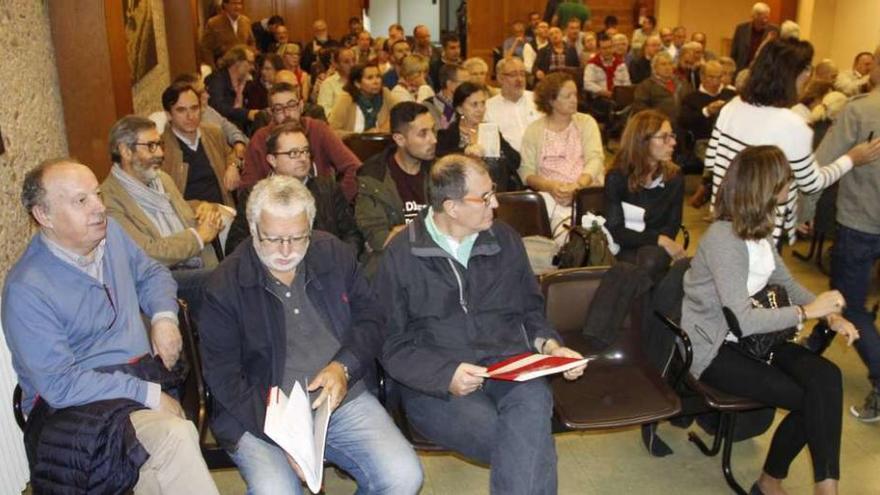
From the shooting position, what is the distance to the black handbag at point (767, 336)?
297 centimetres

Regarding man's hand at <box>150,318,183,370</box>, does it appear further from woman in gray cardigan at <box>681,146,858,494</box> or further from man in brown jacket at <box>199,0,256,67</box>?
man in brown jacket at <box>199,0,256,67</box>

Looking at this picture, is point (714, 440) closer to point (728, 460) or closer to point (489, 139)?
point (728, 460)

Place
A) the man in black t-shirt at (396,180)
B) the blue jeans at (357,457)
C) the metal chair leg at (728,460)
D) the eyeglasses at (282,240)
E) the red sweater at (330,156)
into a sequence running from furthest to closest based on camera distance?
the red sweater at (330,156), the man in black t-shirt at (396,180), the metal chair leg at (728,460), the eyeglasses at (282,240), the blue jeans at (357,457)

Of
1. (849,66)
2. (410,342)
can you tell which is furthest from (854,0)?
(410,342)

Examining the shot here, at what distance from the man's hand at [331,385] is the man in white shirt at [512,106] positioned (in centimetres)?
338

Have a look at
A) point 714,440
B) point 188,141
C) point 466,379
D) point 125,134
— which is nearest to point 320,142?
point 188,141

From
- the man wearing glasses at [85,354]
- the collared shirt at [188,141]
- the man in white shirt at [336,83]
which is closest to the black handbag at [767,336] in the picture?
the man wearing glasses at [85,354]

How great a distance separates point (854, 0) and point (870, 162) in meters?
9.46

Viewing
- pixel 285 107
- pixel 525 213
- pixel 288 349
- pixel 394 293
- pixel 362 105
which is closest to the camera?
pixel 288 349

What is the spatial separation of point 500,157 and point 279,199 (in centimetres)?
251

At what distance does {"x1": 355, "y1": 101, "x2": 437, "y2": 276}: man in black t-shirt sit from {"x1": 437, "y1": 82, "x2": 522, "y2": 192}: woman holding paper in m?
0.83

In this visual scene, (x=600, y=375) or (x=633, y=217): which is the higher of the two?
(x=633, y=217)

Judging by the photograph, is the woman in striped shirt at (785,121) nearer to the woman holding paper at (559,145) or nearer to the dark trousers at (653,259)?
the dark trousers at (653,259)

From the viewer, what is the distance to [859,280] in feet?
11.9
